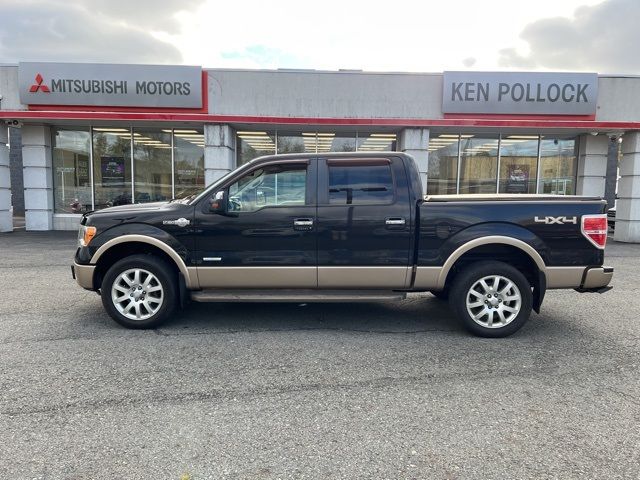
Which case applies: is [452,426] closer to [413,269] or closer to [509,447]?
[509,447]

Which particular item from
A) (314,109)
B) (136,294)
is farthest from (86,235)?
(314,109)

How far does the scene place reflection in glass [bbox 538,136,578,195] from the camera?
15328mm

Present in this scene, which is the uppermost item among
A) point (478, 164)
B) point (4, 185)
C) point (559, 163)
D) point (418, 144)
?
point (418, 144)

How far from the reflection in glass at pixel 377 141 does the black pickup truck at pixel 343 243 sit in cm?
990

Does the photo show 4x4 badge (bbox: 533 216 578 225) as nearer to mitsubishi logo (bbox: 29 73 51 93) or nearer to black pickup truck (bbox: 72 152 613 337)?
black pickup truck (bbox: 72 152 613 337)

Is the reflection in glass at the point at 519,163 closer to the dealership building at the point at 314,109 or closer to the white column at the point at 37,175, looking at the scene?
the dealership building at the point at 314,109

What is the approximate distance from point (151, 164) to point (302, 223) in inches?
465

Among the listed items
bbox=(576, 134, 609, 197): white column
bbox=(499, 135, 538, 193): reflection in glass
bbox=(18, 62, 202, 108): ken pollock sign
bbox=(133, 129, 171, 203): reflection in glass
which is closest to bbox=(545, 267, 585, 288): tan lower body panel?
bbox=(499, 135, 538, 193): reflection in glass

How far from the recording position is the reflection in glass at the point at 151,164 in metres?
15.2

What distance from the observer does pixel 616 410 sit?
3436 mm

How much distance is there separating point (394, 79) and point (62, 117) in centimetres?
964

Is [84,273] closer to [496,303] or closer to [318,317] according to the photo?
[318,317]

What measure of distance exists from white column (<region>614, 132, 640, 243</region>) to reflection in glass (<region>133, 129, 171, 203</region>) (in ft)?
46.6

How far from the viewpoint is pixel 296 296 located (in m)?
5.07
